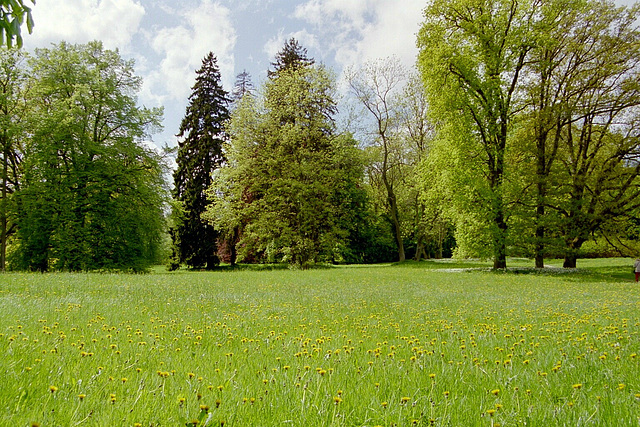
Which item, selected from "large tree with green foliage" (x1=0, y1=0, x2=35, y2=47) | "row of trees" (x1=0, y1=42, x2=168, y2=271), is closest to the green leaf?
"large tree with green foliage" (x1=0, y1=0, x2=35, y2=47)

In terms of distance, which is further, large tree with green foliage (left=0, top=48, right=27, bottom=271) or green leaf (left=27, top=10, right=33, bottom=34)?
large tree with green foliage (left=0, top=48, right=27, bottom=271)

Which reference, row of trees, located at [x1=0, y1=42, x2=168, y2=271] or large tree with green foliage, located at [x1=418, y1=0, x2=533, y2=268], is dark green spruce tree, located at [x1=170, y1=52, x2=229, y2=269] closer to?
row of trees, located at [x1=0, y1=42, x2=168, y2=271]

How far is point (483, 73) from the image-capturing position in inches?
877

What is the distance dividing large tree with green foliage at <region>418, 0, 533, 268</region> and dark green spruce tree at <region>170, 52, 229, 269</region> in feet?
60.5

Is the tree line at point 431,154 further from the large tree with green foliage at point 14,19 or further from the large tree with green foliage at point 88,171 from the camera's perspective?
the large tree with green foliage at point 14,19

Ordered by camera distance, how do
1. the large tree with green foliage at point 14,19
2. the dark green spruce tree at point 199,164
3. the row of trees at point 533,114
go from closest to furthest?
1. the large tree with green foliage at point 14,19
2. the row of trees at point 533,114
3. the dark green spruce tree at point 199,164

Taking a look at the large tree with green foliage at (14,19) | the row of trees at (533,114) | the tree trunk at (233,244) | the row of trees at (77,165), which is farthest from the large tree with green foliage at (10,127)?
the row of trees at (533,114)

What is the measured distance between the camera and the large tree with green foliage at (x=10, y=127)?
70.4 feet

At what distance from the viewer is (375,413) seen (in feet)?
7.80

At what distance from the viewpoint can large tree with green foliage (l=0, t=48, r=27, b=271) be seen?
21453 mm

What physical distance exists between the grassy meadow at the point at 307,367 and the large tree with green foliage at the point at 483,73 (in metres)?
16.0

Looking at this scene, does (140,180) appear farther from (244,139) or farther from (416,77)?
(416,77)

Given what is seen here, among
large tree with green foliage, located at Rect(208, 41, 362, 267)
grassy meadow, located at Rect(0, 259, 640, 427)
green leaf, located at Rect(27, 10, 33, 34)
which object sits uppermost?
large tree with green foliage, located at Rect(208, 41, 362, 267)

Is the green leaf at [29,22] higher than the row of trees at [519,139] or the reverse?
the reverse
